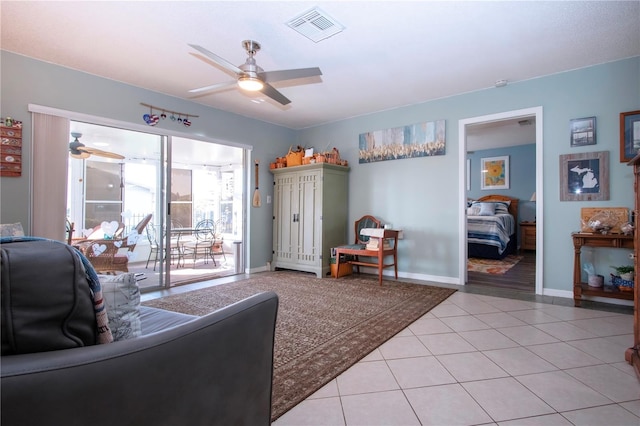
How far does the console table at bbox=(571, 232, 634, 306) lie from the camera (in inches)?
118

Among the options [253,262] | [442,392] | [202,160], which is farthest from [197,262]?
[442,392]

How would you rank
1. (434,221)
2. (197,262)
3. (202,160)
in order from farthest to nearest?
1. (202,160)
2. (197,262)
3. (434,221)

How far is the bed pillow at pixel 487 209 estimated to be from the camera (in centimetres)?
696

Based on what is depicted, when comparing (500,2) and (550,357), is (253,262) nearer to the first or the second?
(550,357)

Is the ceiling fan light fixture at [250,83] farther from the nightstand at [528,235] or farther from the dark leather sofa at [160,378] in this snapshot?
the nightstand at [528,235]

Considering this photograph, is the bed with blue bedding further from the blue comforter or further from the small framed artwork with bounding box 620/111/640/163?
the small framed artwork with bounding box 620/111/640/163

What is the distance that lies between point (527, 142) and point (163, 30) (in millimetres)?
7565

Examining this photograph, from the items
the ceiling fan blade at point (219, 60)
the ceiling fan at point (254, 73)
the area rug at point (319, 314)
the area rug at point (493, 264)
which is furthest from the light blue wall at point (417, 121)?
the ceiling fan blade at point (219, 60)

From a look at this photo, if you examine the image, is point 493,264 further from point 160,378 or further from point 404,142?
point 160,378

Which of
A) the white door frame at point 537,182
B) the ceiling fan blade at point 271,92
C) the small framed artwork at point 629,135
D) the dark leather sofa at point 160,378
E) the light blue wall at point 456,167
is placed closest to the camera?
the dark leather sofa at point 160,378

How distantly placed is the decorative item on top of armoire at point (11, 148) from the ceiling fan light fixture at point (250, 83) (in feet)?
7.55

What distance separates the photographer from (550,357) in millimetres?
2121

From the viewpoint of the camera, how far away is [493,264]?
5.65 metres

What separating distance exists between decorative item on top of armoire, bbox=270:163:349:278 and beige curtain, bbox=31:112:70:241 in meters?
2.79
